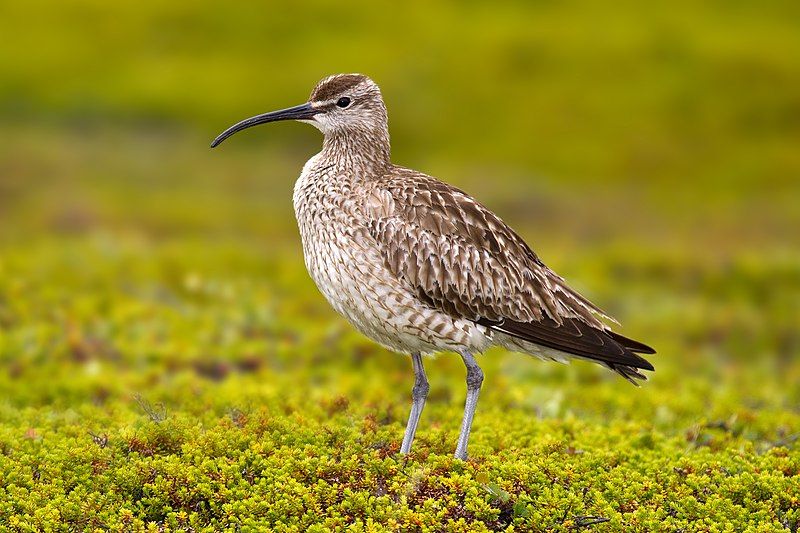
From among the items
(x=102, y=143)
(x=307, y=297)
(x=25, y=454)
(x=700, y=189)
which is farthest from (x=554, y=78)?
(x=25, y=454)

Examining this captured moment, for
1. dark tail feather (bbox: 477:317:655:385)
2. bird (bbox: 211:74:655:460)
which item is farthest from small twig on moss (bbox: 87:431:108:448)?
dark tail feather (bbox: 477:317:655:385)

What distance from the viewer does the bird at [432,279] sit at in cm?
904

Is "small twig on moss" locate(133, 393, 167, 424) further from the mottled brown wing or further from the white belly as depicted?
the mottled brown wing

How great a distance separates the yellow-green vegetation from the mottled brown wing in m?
1.05

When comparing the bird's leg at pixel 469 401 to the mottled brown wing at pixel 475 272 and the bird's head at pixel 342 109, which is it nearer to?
the mottled brown wing at pixel 475 272

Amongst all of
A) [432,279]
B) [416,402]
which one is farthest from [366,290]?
[416,402]

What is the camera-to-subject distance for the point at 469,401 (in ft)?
30.0

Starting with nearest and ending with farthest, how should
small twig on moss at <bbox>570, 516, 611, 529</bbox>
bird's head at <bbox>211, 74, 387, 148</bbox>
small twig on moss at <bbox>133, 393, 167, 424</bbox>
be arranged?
small twig on moss at <bbox>570, 516, 611, 529</bbox>
small twig on moss at <bbox>133, 393, 167, 424</bbox>
bird's head at <bbox>211, 74, 387, 148</bbox>

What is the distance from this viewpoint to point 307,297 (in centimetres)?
1878

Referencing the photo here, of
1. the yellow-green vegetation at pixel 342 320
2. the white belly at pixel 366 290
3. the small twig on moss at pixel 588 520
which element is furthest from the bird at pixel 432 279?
the small twig on moss at pixel 588 520

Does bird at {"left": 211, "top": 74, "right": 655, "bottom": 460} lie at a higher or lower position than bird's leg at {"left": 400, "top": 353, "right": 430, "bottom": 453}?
higher

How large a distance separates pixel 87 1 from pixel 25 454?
4251 centimetres

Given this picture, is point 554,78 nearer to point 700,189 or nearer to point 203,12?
point 700,189

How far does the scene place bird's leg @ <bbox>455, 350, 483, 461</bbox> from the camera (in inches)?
352
